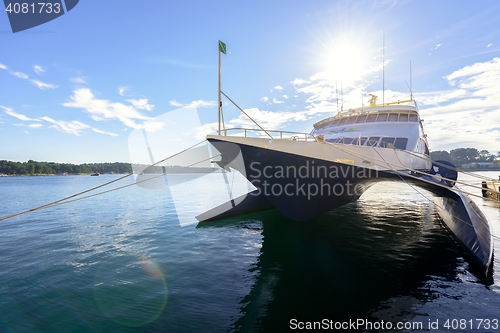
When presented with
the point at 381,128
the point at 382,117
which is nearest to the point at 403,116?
the point at 382,117

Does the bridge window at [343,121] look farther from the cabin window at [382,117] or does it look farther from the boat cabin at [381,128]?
the cabin window at [382,117]

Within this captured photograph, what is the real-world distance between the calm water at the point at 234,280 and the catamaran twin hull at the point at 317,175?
43.9 inches

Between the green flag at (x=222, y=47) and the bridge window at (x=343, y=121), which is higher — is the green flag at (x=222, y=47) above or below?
above

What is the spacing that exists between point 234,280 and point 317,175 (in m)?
4.87

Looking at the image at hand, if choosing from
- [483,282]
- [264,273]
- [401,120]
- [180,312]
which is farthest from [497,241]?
[180,312]

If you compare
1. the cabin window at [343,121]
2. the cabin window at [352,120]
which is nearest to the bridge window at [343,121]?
the cabin window at [343,121]

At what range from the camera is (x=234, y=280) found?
711 cm

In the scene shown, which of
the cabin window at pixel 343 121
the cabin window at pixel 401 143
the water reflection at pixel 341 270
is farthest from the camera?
the cabin window at pixel 343 121

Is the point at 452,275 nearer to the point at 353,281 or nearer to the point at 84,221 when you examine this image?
the point at 353,281

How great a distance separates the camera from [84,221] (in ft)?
53.6

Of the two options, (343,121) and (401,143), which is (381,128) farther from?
(343,121)

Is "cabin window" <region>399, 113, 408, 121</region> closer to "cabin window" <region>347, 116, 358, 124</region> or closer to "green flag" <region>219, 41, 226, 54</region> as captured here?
"cabin window" <region>347, 116, 358, 124</region>

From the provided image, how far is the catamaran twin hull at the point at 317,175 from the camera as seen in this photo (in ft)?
29.1

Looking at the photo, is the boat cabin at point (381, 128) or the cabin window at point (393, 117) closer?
the boat cabin at point (381, 128)
